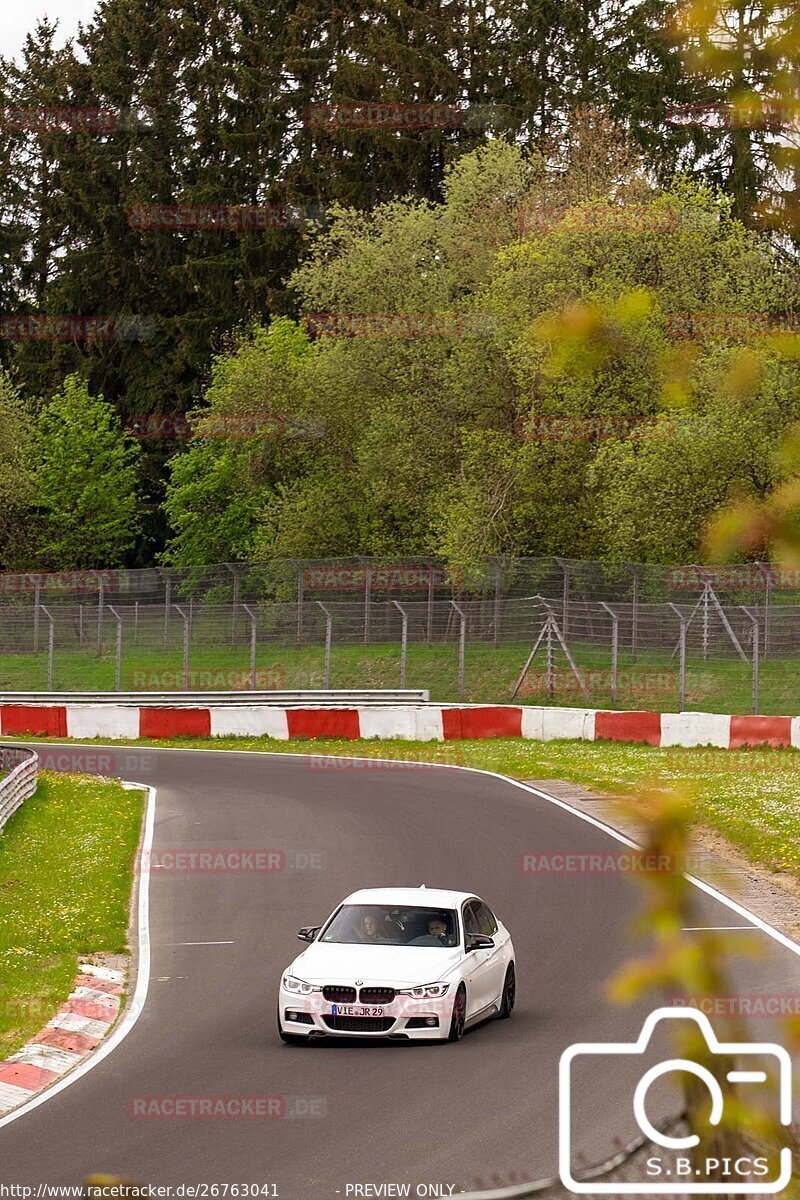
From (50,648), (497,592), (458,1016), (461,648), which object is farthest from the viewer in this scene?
(50,648)

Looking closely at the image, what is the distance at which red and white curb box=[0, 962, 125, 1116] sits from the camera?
1258 centimetres

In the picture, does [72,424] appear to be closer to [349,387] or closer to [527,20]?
[349,387]

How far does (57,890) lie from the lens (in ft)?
71.2

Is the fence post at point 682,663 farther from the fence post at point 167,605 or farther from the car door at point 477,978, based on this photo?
the car door at point 477,978

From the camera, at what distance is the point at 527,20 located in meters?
69.8

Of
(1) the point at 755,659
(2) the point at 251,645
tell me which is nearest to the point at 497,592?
(2) the point at 251,645

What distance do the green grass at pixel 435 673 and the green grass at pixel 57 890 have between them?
14.3 meters

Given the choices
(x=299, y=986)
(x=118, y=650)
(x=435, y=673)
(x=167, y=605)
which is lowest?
(x=435, y=673)

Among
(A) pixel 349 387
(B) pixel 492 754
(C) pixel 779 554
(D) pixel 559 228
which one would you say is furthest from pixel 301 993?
(A) pixel 349 387

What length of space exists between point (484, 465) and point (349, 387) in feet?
28.1

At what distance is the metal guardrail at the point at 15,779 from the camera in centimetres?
2681

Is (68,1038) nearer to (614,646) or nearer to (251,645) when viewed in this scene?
(614,646)

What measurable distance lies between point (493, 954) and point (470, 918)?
549mm

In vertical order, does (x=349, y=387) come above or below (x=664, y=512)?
above
